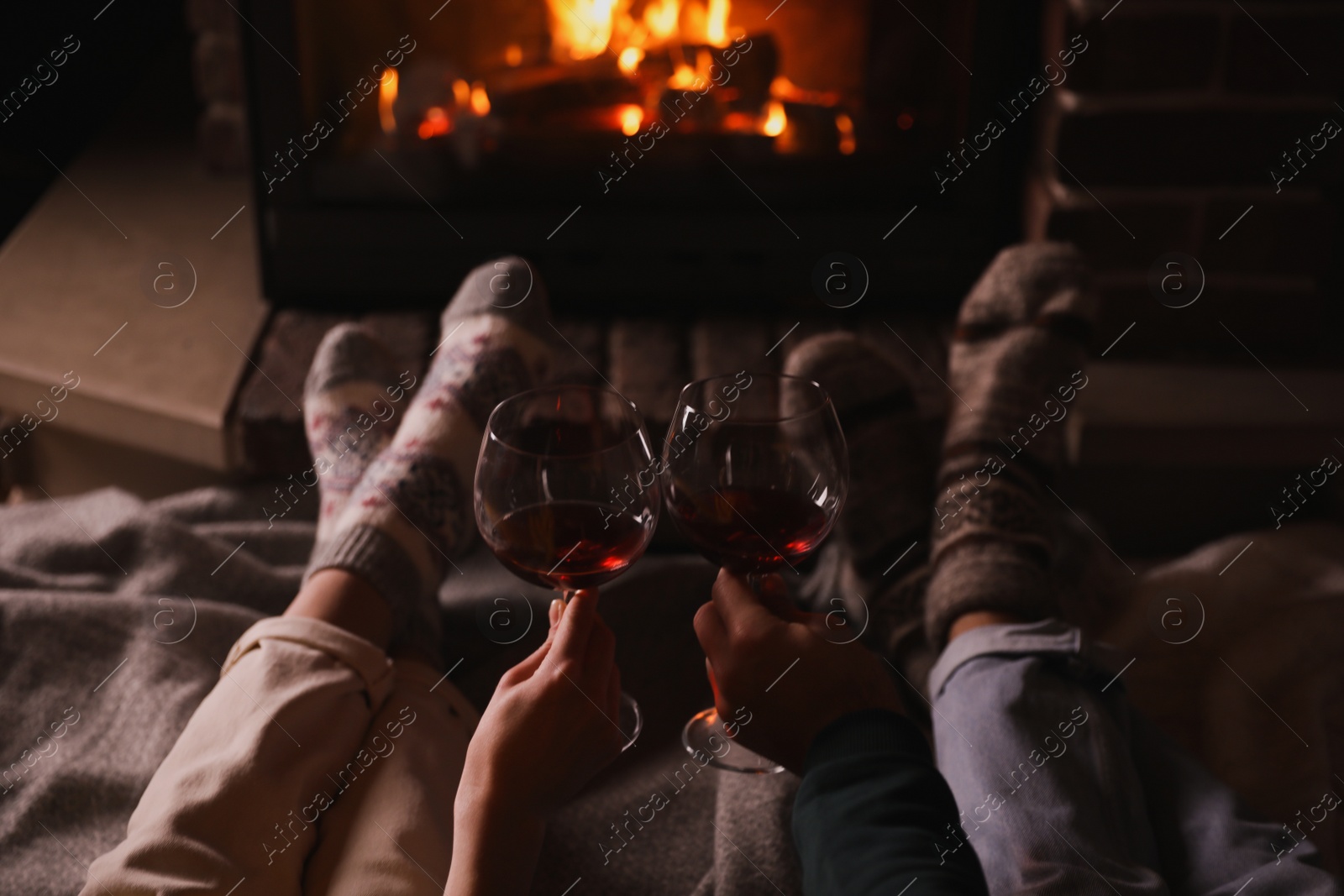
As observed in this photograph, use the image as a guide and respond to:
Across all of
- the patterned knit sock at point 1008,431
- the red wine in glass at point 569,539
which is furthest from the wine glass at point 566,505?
the patterned knit sock at point 1008,431

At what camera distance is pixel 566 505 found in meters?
0.64

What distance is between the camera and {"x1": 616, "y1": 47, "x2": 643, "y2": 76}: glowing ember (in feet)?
4.70

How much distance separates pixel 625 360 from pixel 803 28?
1.62 ft

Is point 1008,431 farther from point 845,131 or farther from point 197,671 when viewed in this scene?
point 197,671

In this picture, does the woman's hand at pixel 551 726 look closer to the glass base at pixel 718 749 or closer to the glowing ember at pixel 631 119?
the glass base at pixel 718 749

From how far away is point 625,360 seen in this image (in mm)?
1400

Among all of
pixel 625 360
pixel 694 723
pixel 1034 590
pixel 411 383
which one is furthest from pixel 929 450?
pixel 411 383

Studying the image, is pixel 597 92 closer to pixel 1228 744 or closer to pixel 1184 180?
pixel 1184 180

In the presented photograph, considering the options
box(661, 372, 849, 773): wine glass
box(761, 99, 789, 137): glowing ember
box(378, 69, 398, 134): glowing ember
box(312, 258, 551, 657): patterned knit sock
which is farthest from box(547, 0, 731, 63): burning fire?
box(661, 372, 849, 773): wine glass

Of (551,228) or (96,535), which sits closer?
(96,535)

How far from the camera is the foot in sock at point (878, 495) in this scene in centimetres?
107

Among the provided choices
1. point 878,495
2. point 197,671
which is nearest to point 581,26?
point 878,495

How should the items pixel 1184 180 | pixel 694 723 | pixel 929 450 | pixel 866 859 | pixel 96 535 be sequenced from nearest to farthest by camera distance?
pixel 866 859 → pixel 694 723 → pixel 96 535 → pixel 929 450 → pixel 1184 180

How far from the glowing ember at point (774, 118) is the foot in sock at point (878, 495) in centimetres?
34
